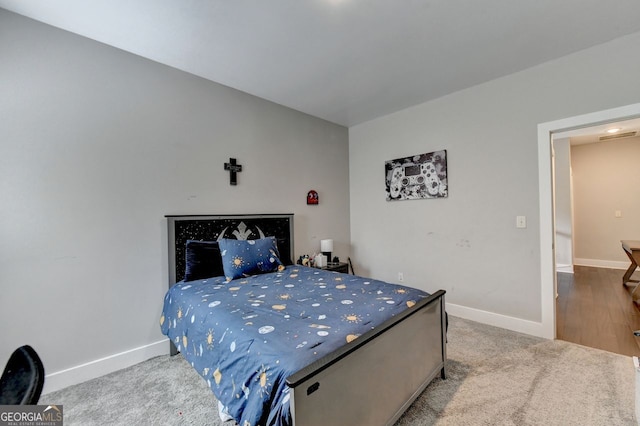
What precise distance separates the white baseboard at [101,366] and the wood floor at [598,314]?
12.6ft

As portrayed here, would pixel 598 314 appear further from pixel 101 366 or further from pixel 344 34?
pixel 101 366

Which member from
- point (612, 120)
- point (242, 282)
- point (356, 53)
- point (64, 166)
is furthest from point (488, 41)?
point (64, 166)

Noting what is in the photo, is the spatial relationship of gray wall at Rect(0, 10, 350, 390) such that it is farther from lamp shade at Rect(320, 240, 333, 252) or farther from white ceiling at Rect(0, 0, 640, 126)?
lamp shade at Rect(320, 240, 333, 252)

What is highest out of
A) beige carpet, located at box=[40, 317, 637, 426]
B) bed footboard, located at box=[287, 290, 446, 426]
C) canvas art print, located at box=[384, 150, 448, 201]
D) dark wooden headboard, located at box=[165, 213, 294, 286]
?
canvas art print, located at box=[384, 150, 448, 201]

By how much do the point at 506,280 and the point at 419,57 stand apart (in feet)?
7.92

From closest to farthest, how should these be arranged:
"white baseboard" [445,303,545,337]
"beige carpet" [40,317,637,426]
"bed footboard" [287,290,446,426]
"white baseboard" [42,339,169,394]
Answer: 1. "bed footboard" [287,290,446,426]
2. "beige carpet" [40,317,637,426]
3. "white baseboard" [42,339,169,394]
4. "white baseboard" [445,303,545,337]

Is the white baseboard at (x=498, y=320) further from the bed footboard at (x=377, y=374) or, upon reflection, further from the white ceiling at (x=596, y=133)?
the white ceiling at (x=596, y=133)

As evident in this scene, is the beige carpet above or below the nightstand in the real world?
below

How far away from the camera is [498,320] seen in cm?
299

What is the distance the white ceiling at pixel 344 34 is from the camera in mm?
1921

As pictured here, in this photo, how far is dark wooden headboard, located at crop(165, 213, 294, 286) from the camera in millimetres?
2637

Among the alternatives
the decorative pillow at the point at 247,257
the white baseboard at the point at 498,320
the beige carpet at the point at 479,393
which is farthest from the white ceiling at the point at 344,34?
the beige carpet at the point at 479,393

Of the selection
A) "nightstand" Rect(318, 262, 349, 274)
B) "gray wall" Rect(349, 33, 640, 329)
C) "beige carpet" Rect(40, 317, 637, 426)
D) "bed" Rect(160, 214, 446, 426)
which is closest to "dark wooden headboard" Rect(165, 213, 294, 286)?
"bed" Rect(160, 214, 446, 426)

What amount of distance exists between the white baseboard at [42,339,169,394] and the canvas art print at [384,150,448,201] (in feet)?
10.4
